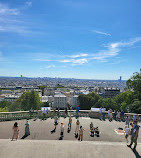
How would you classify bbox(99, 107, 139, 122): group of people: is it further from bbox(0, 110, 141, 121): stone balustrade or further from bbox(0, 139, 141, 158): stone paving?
bbox(0, 139, 141, 158): stone paving

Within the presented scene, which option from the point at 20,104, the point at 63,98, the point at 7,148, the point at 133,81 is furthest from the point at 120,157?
the point at 63,98

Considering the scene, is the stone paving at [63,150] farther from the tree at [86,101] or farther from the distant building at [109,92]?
the distant building at [109,92]

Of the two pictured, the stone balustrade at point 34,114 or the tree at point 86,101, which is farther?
the tree at point 86,101

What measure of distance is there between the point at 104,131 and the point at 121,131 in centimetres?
138

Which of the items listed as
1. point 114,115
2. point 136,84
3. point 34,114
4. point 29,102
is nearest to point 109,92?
point 29,102

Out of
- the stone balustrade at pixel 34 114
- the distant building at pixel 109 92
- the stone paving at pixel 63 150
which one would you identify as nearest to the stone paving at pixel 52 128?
the stone balustrade at pixel 34 114

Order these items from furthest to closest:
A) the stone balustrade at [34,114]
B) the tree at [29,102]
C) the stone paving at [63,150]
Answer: the tree at [29,102] < the stone balustrade at [34,114] < the stone paving at [63,150]

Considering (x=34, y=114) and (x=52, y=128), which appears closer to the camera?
(x=52, y=128)

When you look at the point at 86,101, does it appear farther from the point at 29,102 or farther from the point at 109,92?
the point at 109,92

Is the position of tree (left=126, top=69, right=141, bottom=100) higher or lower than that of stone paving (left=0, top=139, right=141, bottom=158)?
higher

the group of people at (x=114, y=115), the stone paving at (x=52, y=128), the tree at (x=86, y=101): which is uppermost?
the group of people at (x=114, y=115)

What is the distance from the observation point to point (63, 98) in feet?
464

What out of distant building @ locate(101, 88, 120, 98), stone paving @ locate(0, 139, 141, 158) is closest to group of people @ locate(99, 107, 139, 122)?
stone paving @ locate(0, 139, 141, 158)

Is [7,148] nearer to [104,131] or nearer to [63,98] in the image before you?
[104,131]
